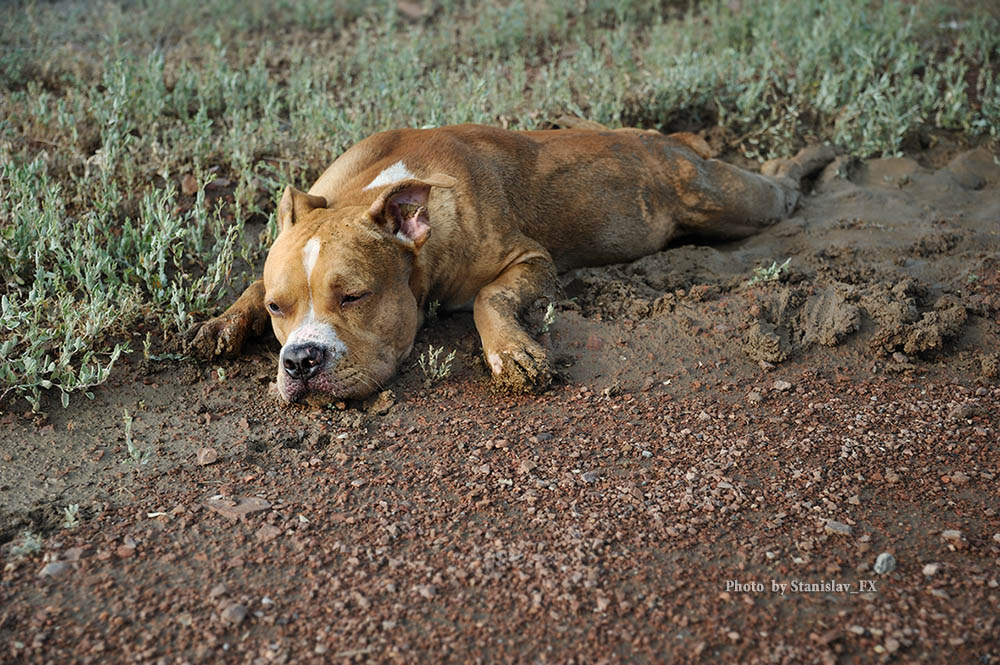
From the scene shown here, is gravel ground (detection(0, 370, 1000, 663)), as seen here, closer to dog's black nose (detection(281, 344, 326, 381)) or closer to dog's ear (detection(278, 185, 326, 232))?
dog's black nose (detection(281, 344, 326, 381))

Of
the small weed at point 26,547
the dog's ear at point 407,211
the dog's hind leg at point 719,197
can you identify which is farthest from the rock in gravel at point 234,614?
the dog's hind leg at point 719,197

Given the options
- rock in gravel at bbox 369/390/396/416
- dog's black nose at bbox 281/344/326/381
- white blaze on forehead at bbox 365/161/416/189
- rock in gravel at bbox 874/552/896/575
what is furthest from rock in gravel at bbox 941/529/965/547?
white blaze on forehead at bbox 365/161/416/189

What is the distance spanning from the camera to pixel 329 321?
14.5ft

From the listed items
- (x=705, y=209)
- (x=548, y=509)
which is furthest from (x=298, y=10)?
(x=548, y=509)

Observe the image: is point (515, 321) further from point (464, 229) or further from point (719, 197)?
point (719, 197)

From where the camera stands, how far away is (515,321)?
496 centimetres

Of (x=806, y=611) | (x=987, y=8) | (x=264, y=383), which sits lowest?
(x=264, y=383)

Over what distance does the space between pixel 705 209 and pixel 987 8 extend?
477 cm

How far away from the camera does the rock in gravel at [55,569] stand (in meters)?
3.24

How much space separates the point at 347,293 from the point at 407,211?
628 millimetres

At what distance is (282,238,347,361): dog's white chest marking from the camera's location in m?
4.31

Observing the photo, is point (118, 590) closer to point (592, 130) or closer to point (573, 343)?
point (573, 343)

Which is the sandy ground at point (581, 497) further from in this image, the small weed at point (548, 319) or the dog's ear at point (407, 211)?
the dog's ear at point (407, 211)

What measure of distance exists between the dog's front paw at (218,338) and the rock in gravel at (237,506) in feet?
4.08
